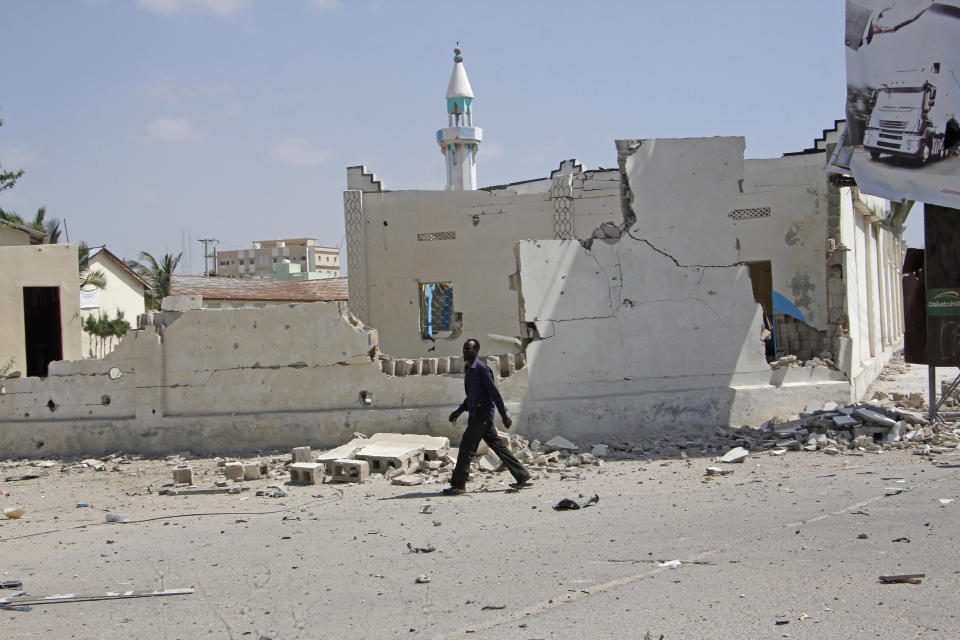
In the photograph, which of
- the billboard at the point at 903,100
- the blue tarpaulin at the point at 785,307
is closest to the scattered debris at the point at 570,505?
the billboard at the point at 903,100

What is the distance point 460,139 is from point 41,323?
15.9 m

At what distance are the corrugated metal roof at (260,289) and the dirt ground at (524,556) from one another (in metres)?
26.1

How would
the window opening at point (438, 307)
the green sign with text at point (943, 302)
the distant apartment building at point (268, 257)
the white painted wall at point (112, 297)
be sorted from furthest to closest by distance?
the distant apartment building at point (268, 257) < the white painted wall at point (112, 297) < the window opening at point (438, 307) < the green sign with text at point (943, 302)

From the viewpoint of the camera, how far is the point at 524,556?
18.4 ft

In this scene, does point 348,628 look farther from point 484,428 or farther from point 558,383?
point 558,383

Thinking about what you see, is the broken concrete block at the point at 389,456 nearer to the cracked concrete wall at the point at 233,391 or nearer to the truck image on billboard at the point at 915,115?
the cracked concrete wall at the point at 233,391

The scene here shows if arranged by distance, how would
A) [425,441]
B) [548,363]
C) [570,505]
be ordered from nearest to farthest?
[570,505], [425,441], [548,363]

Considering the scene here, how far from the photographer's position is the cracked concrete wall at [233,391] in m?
10.5

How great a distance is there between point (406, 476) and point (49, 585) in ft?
13.1

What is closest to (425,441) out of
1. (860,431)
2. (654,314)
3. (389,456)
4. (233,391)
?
(389,456)

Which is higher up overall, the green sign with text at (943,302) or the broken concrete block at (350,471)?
the green sign with text at (943,302)

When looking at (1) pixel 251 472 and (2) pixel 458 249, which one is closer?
(1) pixel 251 472

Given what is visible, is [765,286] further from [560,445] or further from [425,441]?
[425,441]

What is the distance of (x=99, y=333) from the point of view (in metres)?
33.3
